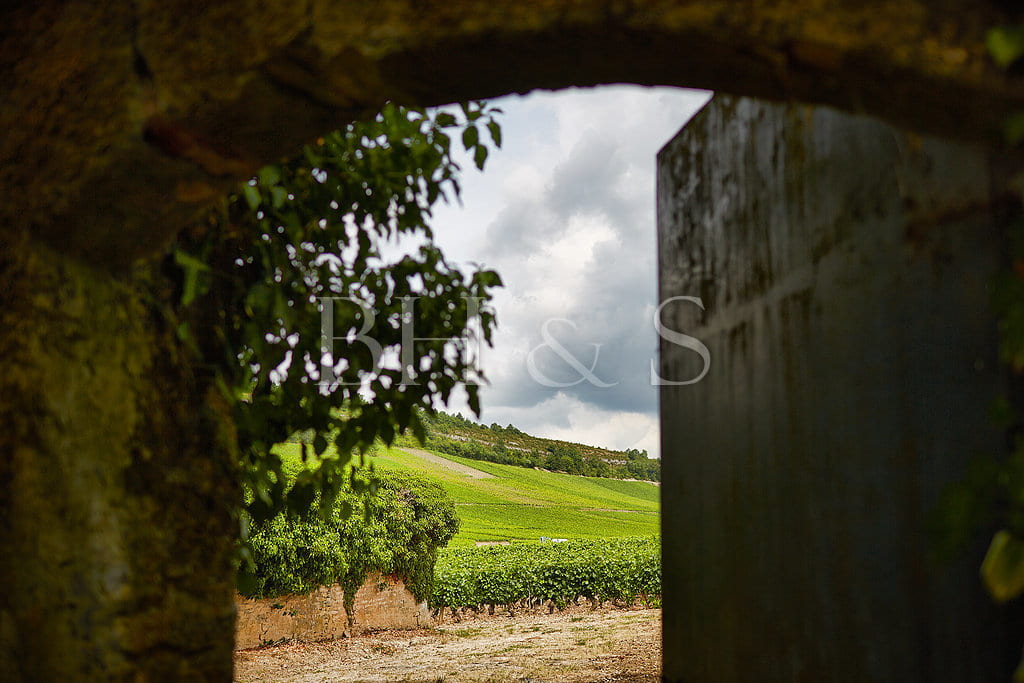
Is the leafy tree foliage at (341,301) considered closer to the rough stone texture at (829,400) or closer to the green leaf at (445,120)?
the green leaf at (445,120)

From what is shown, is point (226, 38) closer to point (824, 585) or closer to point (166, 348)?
point (166, 348)

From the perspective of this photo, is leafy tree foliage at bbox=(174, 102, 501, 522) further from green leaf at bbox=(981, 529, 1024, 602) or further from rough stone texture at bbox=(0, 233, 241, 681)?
green leaf at bbox=(981, 529, 1024, 602)

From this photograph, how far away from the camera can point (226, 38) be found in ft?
4.78

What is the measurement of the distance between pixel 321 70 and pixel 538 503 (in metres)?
35.7

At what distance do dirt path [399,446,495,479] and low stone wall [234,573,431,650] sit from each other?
24530mm

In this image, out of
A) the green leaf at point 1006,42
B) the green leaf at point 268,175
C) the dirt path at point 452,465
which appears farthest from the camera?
the dirt path at point 452,465

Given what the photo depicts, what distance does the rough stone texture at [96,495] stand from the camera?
5.11 ft

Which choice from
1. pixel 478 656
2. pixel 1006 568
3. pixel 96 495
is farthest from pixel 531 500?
pixel 1006 568

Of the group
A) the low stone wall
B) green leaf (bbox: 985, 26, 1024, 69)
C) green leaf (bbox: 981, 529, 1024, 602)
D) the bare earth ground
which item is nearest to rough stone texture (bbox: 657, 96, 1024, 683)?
green leaf (bbox: 981, 529, 1024, 602)

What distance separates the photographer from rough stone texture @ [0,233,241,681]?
1.56m

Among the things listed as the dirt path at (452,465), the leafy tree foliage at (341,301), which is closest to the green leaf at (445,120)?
the leafy tree foliage at (341,301)

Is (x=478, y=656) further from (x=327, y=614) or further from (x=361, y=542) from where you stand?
(x=361, y=542)

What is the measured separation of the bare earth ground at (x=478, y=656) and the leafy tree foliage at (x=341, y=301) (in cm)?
595

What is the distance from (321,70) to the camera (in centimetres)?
138
